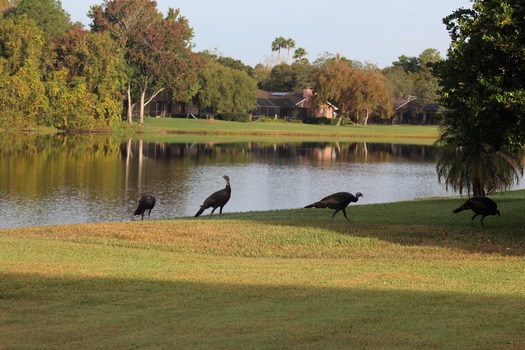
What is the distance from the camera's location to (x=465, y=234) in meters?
20.9

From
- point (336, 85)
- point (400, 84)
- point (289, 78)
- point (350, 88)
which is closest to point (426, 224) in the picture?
point (336, 85)

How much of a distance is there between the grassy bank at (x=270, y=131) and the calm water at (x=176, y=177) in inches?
957

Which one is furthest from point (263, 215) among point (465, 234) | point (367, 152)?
point (367, 152)

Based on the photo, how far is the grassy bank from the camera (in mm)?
106688

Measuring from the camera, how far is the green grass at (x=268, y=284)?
32.1 ft

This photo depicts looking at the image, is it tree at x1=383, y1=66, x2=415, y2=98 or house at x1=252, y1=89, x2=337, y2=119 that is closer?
house at x1=252, y1=89, x2=337, y2=119

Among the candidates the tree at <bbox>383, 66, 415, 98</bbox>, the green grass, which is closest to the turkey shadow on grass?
the green grass

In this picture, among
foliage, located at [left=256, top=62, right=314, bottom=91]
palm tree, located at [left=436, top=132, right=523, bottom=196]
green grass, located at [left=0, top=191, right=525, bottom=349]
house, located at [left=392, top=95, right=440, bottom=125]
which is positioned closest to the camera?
green grass, located at [left=0, top=191, right=525, bottom=349]

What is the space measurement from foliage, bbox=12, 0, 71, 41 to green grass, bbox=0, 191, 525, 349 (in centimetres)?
9889

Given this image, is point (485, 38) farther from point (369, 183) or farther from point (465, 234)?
point (369, 183)

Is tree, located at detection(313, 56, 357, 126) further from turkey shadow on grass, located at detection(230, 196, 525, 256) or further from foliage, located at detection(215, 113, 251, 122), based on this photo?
turkey shadow on grass, located at detection(230, 196, 525, 256)

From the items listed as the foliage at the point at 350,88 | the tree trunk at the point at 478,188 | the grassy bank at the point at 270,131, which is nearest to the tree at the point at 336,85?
the foliage at the point at 350,88

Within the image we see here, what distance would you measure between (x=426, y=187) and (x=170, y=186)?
45.6 feet

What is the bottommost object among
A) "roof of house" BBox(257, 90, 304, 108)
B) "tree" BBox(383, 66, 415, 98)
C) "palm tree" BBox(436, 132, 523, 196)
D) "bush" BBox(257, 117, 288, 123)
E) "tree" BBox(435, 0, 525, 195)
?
"palm tree" BBox(436, 132, 523, 196)
